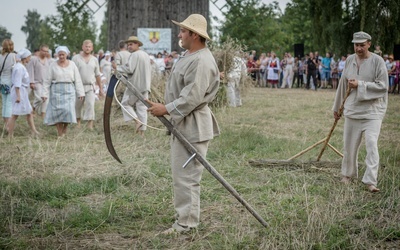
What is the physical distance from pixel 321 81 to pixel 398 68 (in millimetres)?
5074

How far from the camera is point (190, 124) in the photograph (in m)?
5.36

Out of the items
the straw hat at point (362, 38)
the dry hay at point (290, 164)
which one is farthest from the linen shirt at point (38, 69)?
the straw hat at point (362, 38)

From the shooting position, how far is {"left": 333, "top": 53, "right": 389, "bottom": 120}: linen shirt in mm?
7117

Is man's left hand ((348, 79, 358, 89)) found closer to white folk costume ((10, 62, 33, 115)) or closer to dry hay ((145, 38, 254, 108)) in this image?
white folk costume ((10, 62, 33, 115))

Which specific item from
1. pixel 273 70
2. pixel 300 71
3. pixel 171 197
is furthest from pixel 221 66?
pixel 300 71

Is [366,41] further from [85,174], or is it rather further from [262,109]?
[262,109]

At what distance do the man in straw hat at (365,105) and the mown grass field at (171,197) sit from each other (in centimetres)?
24

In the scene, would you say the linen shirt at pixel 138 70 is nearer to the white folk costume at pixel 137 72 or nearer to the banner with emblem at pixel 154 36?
the white folk costume at pixel 137 72

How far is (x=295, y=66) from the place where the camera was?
1131 inches

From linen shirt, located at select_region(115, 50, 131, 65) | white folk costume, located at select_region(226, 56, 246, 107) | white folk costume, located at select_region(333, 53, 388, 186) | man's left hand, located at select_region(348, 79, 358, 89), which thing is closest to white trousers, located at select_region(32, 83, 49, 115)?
linen shirt, located at select_region(115, 50, 131, 65)

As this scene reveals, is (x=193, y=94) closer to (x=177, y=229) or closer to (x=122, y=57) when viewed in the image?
(x=177, y=229)

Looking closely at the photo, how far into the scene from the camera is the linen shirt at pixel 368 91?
280 inches

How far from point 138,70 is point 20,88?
2.18 m

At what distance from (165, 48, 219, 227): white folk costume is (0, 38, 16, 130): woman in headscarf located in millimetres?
6578
